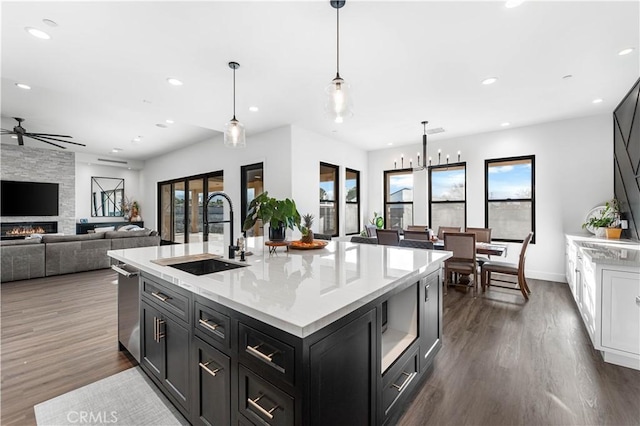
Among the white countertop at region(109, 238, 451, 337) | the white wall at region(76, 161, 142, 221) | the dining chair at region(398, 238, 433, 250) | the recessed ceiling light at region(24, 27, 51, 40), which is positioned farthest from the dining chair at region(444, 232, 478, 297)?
the white wall at region(76, 161, 142, 221)

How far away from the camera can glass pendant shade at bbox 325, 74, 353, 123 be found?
6.48 ft

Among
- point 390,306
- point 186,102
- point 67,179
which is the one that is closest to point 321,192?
point 186,102

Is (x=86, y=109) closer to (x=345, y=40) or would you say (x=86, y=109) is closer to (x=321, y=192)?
(x=321, y=192)

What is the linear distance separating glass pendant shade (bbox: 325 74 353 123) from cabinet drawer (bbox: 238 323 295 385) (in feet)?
5.06

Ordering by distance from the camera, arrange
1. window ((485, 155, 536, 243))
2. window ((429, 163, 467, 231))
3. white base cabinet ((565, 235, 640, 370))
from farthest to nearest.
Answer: window ((429, 163, 467, 231)) < window ((485, 155, 536, 243)) < white base cabinet ((565, 235, 640, 370))

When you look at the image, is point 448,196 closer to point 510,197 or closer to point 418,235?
point 510,197

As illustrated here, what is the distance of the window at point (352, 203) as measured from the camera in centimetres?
671

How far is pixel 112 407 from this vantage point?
1.81m

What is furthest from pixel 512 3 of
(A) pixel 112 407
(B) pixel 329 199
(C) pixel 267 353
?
(B) pixel 329 199

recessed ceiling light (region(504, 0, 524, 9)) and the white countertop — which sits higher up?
recessed ceiling light (region(504, 0, 524, 9))

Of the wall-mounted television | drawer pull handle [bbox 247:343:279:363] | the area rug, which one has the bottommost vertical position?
the area rug

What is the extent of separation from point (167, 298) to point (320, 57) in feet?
8.24

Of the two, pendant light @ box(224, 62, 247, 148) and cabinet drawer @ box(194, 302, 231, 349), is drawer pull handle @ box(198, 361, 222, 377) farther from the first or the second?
pendant light @ box(224, 62, 247, 148)

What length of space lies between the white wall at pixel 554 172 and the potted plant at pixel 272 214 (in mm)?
4831
